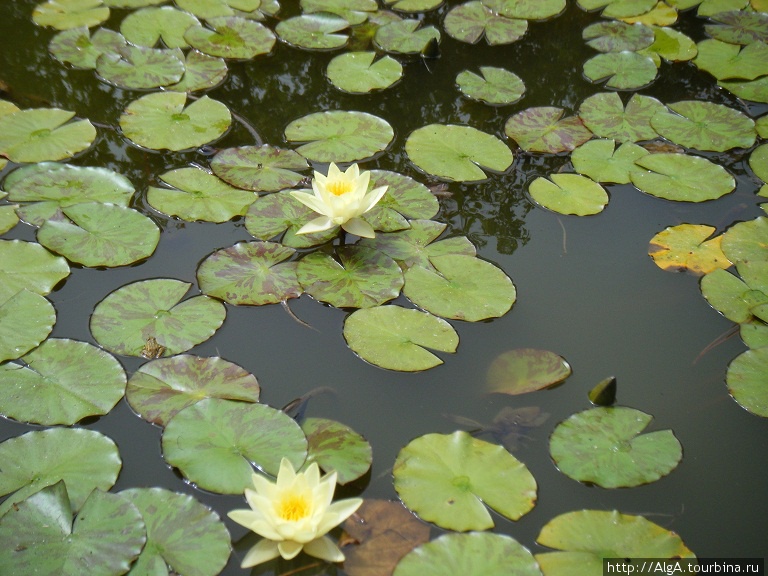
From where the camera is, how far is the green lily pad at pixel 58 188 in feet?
9.62

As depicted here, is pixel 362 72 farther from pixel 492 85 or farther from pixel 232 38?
pixel 232 38

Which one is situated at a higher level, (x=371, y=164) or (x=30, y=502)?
(x=371, y=164)

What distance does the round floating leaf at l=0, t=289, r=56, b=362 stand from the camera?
2.39 metres

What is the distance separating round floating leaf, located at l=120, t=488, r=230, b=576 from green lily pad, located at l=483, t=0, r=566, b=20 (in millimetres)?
3591

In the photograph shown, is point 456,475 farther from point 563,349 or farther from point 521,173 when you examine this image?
point 521,173

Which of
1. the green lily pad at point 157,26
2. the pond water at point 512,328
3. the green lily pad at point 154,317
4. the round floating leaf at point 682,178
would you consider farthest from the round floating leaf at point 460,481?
the green lily pad at point 157,26

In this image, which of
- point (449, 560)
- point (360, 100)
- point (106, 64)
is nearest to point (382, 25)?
point (360, 100)

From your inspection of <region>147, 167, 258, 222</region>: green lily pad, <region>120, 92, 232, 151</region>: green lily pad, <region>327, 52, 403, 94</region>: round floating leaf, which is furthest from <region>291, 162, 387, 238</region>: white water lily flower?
<region>327, 52, 403, 94</region>: round floating leaf

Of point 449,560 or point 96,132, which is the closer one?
point 449,560

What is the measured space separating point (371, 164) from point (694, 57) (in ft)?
→ 7.20

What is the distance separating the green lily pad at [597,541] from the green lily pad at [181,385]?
41.5 inches

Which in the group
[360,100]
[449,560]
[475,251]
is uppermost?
[360,100]

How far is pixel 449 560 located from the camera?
6.22 feet

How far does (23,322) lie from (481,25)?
3.14 meters
